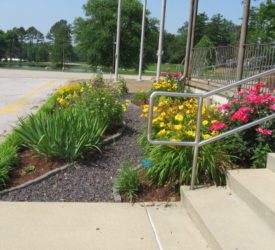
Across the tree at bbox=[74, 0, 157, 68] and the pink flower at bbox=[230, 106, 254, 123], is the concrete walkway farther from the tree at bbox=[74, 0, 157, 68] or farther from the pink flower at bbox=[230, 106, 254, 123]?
the tree at bbox=[74, 0, 157, 68]

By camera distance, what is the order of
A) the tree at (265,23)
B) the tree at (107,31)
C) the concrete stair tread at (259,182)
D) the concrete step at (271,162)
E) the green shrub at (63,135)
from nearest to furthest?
the concrete stair tread at (259,182)
the concrete step at (271,162)
the green shrub at (63,135)
the tree at (265,23)
the tree at (107,31)

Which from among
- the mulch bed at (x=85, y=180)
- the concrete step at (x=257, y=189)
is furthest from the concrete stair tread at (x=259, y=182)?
the mulch bed at (x=85, y=180)

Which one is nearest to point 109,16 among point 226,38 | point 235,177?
point 226,38

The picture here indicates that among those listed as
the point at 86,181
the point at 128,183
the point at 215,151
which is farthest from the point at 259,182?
the point at 86,181

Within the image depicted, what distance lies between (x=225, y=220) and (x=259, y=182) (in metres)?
0.72

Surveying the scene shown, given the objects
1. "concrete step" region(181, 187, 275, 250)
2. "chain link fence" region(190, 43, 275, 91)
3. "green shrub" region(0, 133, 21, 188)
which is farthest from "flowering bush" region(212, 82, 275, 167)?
"green shrub" region(0, 133, 21, 188)

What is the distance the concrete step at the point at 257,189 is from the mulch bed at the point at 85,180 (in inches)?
27.9

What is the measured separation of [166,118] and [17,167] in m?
2.08

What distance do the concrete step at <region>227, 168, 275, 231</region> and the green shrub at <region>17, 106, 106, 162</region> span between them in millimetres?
2077

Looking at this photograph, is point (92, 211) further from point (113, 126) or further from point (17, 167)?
point (113, 126)

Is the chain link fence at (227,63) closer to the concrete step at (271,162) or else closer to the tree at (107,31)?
the concrete step at (271,162)

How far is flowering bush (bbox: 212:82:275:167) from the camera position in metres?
4.76

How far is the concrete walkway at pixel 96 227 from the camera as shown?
350 centimetres

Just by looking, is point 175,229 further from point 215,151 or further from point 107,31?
point 107,31
